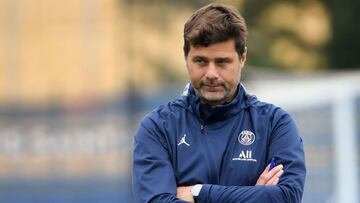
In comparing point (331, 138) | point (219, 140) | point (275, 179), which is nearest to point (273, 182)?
point (275, 179)

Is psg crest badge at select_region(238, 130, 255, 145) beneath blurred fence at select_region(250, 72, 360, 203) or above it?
above

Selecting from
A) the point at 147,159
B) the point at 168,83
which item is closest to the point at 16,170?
the point at 168,83

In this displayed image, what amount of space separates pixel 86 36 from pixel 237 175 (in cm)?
1333

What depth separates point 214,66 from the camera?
14.0 feet

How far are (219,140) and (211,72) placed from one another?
0.92 feet

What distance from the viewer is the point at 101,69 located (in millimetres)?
17219

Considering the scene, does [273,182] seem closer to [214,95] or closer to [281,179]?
[281,179]

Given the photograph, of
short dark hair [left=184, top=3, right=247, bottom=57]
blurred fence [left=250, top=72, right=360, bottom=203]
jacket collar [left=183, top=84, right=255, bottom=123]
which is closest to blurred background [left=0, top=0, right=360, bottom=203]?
blurred fence [left=250, top=72, right=360, bottom=203]

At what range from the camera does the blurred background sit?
15508 millimetres

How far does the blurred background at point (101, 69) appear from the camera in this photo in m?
15.5

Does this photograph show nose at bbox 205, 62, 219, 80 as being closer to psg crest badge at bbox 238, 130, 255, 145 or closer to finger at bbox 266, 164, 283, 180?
psg crest badge at bbox 238, 130, 255, 145

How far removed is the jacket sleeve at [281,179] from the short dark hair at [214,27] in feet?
1.23

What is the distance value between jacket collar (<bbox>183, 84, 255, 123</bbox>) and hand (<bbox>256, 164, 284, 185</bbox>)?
273 millimetres

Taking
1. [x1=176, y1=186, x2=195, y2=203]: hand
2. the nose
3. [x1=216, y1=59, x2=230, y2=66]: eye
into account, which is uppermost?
[x1=216, y1=59, x2=230, y2=66]: eye
